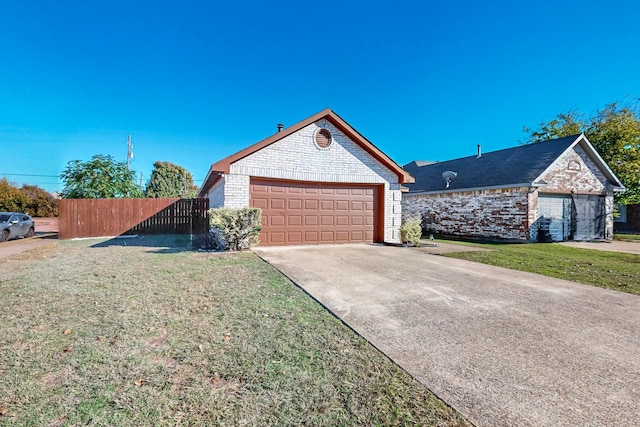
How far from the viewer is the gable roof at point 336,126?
9.30 meters

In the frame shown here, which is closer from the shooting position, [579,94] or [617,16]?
[617,16]

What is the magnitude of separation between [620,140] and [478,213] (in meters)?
13.7

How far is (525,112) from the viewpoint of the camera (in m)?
25.9

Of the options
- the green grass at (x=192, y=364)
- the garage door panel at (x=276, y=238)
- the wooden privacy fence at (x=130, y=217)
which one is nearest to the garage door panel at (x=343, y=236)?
the garage door panel at (x=276, y=238)

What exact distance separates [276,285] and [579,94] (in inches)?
1154

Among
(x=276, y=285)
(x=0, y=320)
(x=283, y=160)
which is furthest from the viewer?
(x=283, y=160)

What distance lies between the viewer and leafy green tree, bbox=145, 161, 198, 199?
108 feet

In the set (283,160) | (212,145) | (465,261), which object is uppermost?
(212,145)

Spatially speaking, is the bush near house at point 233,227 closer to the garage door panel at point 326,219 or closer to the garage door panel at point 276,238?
the garage door panel at point 276,238

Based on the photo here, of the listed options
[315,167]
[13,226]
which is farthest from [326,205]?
[13,226]

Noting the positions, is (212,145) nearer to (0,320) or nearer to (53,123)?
(53,123)

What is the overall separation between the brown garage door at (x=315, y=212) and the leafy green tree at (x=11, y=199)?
90.1 feet

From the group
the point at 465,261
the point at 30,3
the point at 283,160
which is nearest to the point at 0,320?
the point at 283,160

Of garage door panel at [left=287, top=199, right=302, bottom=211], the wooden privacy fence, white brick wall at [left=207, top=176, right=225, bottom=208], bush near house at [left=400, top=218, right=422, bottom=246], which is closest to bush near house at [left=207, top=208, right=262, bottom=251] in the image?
white brick wall at [left=207, top=176, right=225, bottom=208]
